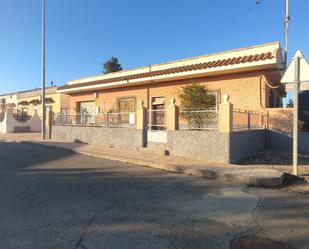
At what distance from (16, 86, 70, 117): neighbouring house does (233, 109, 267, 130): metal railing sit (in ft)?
62.1

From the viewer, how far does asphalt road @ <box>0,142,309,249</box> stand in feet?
12.6

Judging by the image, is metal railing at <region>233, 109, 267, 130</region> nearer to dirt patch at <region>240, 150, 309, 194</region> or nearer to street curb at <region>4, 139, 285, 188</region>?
dirt patch at <region>240, 150, 309, 194</region>

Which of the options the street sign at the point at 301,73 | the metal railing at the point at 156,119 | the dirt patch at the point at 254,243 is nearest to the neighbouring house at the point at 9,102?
the metal railing at the point at 156,119

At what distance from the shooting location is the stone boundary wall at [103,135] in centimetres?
1265

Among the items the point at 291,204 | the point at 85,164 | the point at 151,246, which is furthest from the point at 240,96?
the point at 151,246

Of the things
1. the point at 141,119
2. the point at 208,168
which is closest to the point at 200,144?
the point at 208,168

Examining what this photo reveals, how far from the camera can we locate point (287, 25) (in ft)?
59.4

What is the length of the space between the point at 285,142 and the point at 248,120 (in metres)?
2.48

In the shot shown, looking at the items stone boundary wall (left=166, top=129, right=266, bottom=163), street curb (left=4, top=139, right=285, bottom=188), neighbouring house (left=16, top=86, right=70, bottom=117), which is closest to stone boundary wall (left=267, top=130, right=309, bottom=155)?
stone boundary wall (left=166, top=129, right=266, bottom=163)

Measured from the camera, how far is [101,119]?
48.4ft

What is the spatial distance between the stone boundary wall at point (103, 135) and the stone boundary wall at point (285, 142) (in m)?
5.79

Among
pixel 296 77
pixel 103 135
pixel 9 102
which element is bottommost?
pixel 103 135

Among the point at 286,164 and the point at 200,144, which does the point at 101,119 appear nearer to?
the point at 200,144

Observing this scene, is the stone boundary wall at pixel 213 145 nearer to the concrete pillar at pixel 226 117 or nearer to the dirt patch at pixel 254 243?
the concrete pillar at pixel 226 117
